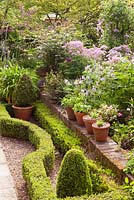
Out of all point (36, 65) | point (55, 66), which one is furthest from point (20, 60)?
point (55, 66)

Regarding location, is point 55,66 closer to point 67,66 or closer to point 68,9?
point 67,66

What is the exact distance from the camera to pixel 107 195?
332cm

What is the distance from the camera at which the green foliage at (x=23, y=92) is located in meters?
6.65

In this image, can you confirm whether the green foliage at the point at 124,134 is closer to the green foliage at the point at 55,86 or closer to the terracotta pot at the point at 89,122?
the terracotta pot at the point at 89,122

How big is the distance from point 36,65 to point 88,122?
3726 mm

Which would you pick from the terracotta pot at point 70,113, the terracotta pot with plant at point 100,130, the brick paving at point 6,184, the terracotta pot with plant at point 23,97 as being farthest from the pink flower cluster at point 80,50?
the brick paving at point 6,184

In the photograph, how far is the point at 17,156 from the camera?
5129mm

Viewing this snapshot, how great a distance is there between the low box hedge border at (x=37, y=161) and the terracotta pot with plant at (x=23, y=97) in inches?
10.1

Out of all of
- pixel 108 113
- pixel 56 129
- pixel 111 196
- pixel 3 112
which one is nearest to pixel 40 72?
pixel 3 112

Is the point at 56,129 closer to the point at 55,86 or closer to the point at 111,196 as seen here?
the point at 55,86

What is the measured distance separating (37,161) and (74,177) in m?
0.93

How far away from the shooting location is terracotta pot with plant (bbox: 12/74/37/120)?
21.8ft

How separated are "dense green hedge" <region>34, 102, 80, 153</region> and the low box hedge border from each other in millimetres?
233

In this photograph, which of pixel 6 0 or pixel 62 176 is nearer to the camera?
pixel 62 176
